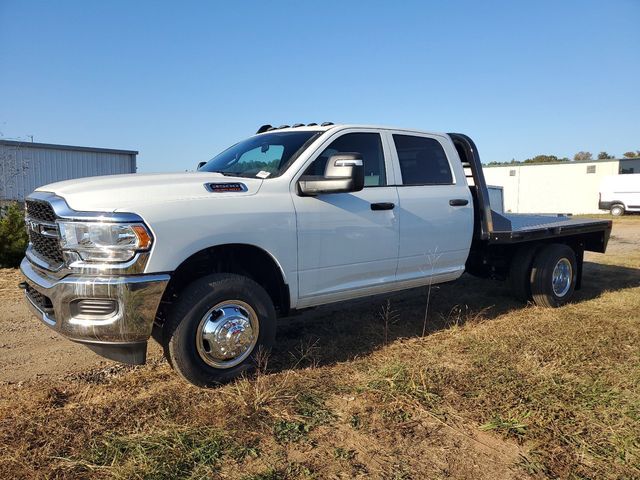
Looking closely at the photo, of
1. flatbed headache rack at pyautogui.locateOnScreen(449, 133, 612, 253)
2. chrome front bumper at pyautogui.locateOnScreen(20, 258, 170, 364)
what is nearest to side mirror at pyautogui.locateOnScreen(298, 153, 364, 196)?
chrome front bumper at pyautogui.locateOnScreen(20, 258, 170, 364)

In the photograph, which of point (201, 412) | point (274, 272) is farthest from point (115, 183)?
point (201, 412)

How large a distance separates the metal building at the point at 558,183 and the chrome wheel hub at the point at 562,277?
26145mm

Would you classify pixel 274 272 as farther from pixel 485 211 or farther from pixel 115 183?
pixel 485 211

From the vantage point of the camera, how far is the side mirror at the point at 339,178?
146 inches

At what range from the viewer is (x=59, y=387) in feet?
11.6

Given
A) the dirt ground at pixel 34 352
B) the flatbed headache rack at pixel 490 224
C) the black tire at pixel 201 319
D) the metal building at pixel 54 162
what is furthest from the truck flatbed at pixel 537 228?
the metal building at pixel 54 162

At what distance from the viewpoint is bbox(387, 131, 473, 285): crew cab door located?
4.61 metres

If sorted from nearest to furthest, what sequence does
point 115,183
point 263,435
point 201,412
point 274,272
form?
point 263,435, point 201,412, point 115,183, point 274,272

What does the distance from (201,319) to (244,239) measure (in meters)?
0.63

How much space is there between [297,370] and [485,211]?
2870 mm

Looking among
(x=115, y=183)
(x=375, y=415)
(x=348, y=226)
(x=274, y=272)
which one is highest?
(x=115, y=183)

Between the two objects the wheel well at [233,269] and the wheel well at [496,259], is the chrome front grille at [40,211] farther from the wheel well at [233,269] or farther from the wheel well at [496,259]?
Result: the wheel well at [496,259]

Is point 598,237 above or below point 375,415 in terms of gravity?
above

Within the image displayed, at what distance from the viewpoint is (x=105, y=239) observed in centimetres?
303
